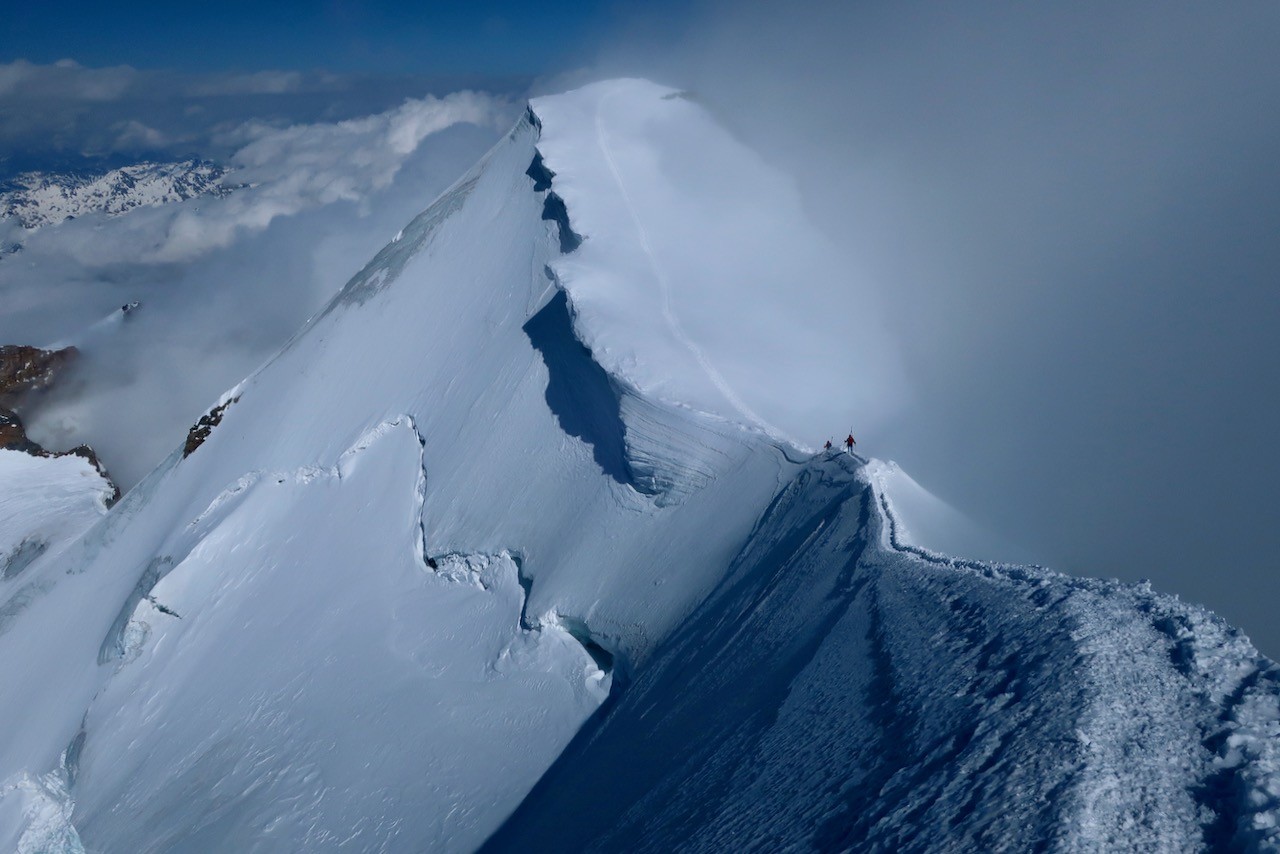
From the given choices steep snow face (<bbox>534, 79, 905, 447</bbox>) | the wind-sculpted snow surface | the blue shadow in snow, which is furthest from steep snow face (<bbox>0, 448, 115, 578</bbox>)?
the wind-sculpted snow surface

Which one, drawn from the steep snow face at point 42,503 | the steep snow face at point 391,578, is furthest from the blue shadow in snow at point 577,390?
the steep snow face at point 42,503

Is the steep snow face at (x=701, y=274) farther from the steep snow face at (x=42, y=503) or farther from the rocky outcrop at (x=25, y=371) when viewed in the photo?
the rocky outcrop at (x=25, y=371)

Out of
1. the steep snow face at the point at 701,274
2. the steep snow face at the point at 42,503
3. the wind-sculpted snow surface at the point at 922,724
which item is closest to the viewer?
the wind-sculpted snow surface at the point at 922,724

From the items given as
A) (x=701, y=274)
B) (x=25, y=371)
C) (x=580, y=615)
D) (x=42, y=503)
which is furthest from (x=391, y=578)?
(x=25, y=371)

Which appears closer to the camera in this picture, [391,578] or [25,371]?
[391,578]

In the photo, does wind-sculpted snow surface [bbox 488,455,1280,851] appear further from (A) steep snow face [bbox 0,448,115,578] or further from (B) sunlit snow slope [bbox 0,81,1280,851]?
(A) steep snow face [bbox 0,448,115,578]

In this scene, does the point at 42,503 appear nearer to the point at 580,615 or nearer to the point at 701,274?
the point at 701,274
